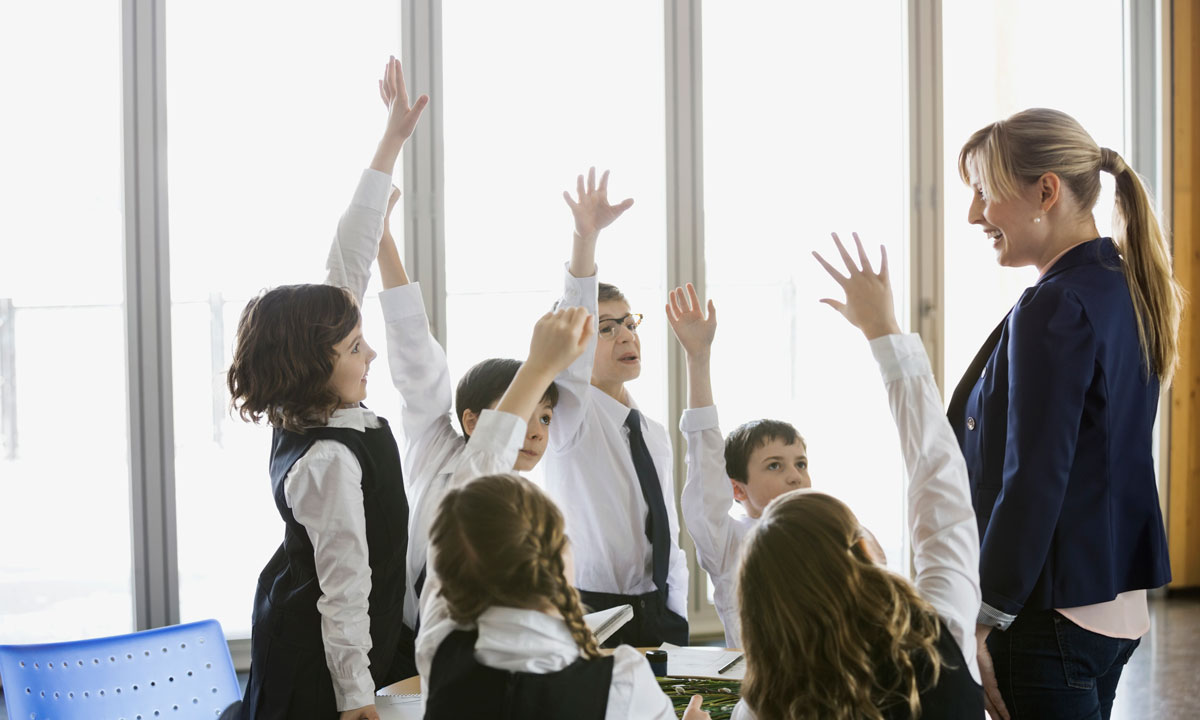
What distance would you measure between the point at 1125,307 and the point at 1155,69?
321cm

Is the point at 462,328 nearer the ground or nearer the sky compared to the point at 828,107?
nearer the ground

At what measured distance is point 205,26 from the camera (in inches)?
132

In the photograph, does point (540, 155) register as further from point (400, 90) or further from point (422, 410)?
point (422, 410)

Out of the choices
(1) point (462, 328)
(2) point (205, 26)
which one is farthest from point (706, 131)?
(2) point (205, 26)

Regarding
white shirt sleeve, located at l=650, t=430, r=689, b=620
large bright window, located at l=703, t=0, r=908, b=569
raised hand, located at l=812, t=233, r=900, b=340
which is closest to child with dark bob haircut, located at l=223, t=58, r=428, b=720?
white shirt sleeve, located at l=650, t=430, r=689, b=620

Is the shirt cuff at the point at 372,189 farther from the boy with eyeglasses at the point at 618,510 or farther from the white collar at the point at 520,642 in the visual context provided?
the white collar at the point at 520,642

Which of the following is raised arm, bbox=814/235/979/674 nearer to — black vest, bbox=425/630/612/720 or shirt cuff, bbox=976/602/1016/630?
shirt cuff, bbox=976/602/1016/630

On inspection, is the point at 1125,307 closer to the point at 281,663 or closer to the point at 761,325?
the point at 281,663

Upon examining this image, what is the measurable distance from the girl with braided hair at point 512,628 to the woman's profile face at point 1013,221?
0.81 meters

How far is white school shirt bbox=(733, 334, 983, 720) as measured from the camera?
4.00 feet

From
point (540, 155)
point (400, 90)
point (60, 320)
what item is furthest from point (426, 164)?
point (400, 90)

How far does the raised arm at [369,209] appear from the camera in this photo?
6.26 ft

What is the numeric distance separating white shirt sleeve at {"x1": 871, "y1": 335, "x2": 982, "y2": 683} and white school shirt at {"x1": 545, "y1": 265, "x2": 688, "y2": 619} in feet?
3.04

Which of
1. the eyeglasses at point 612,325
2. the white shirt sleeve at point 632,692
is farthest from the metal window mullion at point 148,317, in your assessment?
the white shirt sleeve at point 632,692
